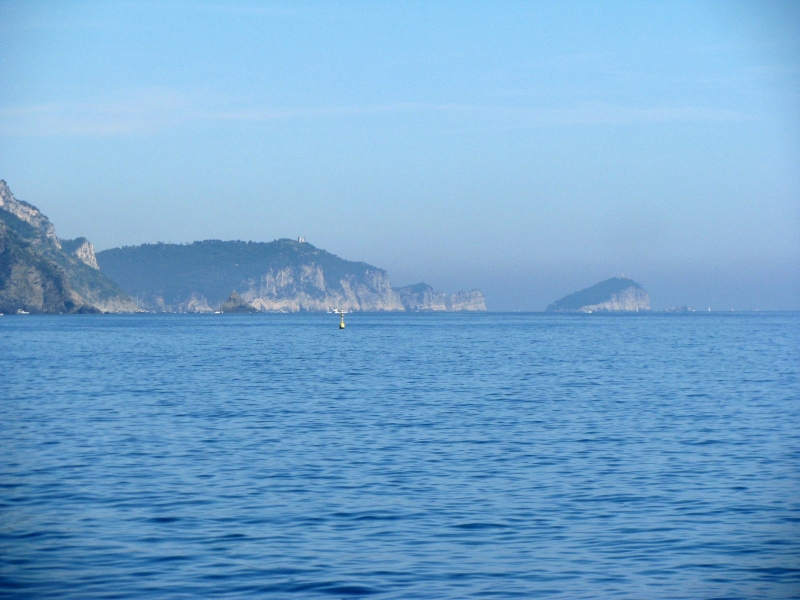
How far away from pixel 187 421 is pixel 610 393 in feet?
72.0

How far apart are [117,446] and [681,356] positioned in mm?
65187

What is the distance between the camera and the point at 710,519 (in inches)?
727

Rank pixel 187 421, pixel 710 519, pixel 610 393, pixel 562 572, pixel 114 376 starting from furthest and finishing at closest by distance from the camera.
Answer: pixel 114 376, pixel 610 393, pixel 187 421, pixel 710 519, pixel 562 572

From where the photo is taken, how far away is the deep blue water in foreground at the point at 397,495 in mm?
14680

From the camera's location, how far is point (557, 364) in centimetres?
7012

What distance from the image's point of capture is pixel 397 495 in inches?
806

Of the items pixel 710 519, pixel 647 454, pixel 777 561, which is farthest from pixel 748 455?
pixel 777 561

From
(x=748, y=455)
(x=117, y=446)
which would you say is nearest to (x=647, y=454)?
(x=748, y=455)

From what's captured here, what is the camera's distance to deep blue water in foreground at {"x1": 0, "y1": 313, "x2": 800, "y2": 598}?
1468cm

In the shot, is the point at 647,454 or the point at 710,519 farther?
the point at 647,454

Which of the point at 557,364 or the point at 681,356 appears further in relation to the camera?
the point at 681,356

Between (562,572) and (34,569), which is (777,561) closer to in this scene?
(562,572)

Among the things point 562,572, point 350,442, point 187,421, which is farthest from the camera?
point 187,421

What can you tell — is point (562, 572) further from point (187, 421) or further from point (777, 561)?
point (187, 421)
